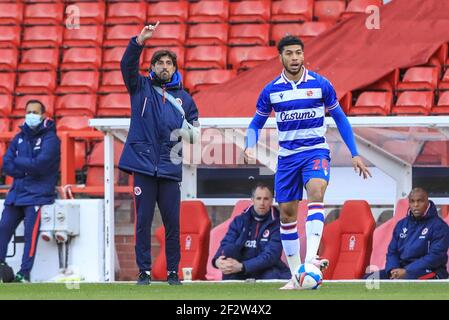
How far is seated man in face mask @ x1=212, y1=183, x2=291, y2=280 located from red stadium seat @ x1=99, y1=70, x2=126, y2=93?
538cm

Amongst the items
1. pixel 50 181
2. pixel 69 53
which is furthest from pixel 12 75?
pixel 50 181

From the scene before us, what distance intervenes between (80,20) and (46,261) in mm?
5513

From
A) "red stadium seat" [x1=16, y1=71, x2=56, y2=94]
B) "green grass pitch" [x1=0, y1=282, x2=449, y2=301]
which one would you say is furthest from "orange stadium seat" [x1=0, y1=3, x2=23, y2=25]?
"green grass pitch" [x1=0, y1=282, x2=449, y2=301]

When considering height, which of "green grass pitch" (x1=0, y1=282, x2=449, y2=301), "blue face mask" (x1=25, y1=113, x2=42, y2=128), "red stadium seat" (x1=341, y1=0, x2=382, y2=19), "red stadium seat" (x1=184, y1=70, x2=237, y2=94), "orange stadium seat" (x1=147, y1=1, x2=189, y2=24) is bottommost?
"green grass pitch" (x1=0, y1=282, x2=449, y2=301)

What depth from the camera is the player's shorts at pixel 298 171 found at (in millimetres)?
9366

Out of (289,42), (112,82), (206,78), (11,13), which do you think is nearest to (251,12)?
(206,78)

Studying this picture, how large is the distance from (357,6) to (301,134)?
7.80 metres

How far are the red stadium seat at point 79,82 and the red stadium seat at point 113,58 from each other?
21cm

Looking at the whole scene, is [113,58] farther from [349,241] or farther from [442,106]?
[349,241]

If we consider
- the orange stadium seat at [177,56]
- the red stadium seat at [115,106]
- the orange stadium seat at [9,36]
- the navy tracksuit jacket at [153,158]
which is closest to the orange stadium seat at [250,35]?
the orange stadium seat at [177,56]

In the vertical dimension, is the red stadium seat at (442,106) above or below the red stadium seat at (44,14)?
below

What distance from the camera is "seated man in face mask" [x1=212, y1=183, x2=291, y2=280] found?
11977 millimetres

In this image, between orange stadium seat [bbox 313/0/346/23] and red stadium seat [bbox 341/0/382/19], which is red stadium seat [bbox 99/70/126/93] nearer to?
orange stadium seat [bbox 313/0/346/23]

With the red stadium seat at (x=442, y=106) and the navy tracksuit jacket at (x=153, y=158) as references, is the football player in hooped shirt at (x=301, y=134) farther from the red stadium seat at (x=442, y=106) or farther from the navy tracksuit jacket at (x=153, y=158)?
the red stadium seat at (x=442, y=106)
